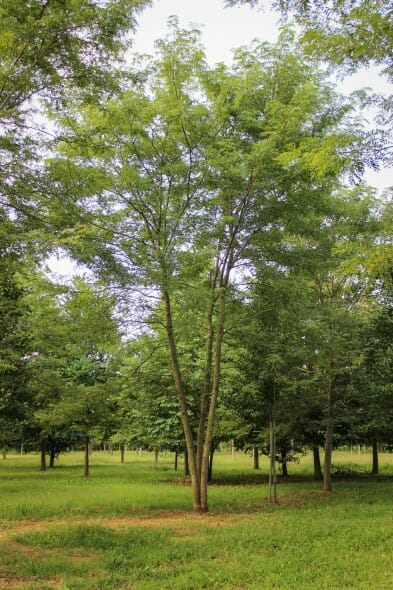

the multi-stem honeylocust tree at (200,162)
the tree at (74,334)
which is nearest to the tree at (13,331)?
the tree at (74,334)

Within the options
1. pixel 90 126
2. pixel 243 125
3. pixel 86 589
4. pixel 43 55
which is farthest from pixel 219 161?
pixel 86 589

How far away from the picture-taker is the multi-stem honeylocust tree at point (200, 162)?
10664 mm

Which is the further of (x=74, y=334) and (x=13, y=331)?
(x=13, y=331)

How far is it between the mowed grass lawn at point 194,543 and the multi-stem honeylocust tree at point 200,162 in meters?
1.98

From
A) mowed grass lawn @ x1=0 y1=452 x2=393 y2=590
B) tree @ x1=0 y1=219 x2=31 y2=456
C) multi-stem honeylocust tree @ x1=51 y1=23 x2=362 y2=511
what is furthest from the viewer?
multi-stem honeylocust tree @ x1=51 y1=23 x2=362 y2=511

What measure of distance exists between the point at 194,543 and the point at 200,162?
807 cm

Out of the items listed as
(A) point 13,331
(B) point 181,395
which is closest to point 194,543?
(B) point 181,395

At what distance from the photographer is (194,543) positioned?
7.67 metres

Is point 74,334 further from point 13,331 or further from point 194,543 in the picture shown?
point 194,543

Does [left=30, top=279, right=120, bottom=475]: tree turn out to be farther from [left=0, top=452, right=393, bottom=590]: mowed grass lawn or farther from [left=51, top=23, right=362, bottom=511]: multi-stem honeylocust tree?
[left=0, top=452, right=393, bottom=590]: mowed grass lawn

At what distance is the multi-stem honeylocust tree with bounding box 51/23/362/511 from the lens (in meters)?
10.7

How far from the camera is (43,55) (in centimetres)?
609

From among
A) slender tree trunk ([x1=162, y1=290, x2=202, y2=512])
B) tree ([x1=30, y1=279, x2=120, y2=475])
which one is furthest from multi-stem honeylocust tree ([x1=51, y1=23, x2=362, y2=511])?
tree ([x1=30, y1=279, x2=120, y2=475])

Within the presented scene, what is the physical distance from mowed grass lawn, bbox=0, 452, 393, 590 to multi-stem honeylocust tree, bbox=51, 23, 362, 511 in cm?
198
